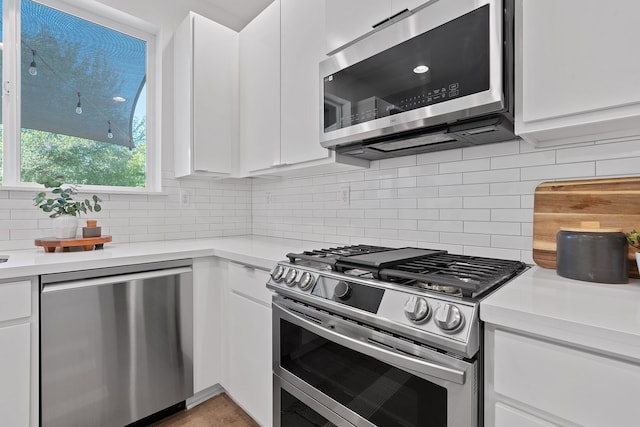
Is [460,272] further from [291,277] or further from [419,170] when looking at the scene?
[419,170]

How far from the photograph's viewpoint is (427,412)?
889 mm

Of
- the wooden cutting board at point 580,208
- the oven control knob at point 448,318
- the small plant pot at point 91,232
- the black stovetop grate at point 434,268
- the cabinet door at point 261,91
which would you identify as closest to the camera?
the oven control knob at point 448,318

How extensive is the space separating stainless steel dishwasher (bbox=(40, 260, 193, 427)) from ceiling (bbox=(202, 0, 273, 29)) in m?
2.11

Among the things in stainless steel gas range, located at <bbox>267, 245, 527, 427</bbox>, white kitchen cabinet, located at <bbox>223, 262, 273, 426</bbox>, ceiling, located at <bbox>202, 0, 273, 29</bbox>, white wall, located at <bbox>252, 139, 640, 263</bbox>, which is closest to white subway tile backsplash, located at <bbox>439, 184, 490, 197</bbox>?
white wall, located at <bbox>252, 139, 640, 263</bbox>

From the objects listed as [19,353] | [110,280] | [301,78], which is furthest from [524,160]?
[19,353]

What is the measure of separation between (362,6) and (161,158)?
69.8 inches

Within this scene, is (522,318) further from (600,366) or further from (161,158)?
(161,158)

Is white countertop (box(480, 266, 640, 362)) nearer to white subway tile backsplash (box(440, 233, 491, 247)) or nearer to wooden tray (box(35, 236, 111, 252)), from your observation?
white subway tile backsplash (box(440, 233, 491, 247))

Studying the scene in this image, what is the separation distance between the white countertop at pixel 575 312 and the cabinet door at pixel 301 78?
1171 mm

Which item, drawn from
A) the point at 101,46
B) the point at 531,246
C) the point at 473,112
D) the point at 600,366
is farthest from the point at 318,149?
the point at 101,46

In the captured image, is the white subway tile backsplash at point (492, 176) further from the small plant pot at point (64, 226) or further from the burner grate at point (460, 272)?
the small plant pot at point (64, 226)

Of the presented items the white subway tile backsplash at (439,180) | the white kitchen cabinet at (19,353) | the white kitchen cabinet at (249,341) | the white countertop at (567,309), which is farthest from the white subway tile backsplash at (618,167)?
the white kitchen cabinet at (19,353)

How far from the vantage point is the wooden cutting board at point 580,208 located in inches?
41.9

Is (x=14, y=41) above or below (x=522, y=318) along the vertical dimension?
above
